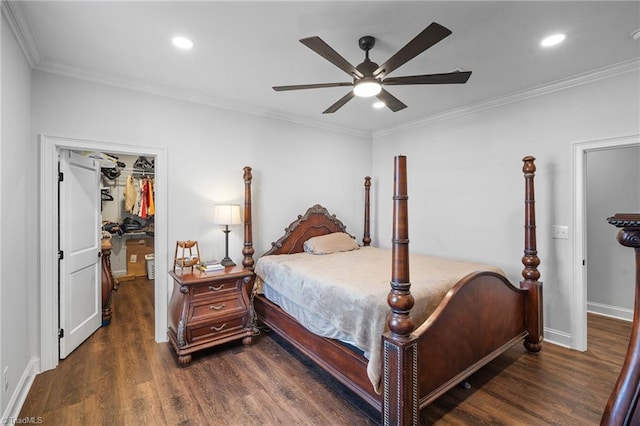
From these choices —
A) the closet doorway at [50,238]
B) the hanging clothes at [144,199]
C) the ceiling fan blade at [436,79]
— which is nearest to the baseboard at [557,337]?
the ceiling fan blade at [436,79]

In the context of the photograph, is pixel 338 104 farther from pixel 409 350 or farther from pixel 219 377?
pixel 219 377

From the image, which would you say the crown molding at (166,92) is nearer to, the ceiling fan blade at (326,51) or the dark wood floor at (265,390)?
the ceiling fan blade at (326,51)

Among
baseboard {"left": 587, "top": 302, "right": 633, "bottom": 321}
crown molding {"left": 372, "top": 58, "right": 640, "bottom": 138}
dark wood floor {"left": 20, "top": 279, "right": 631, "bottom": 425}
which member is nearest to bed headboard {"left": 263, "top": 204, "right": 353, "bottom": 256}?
dark wood floor {"left": 20, "top": 279, "right": 631, "bottom": 425}

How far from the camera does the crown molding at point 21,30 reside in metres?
1.84

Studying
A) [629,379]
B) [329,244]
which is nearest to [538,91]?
[329,244]

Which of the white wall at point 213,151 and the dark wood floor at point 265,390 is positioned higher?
the white wall at point 213,151

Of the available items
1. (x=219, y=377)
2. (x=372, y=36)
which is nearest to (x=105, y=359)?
(x=219, y=377)

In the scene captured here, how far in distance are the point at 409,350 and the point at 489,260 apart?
2.38m

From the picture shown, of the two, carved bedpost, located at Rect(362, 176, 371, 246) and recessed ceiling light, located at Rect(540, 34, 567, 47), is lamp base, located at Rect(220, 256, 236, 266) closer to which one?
carved bedpost, located at Rect(362, 176, 371, 246)

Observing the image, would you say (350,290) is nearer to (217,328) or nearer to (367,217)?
(217,328)

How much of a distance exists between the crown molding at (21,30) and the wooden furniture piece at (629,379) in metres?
3.13


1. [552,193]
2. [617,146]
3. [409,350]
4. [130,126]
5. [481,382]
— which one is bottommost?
[481,382]

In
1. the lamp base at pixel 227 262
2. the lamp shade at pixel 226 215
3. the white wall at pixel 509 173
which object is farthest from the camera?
the lamp base at pixel 227 262

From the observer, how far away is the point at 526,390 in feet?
7.61
